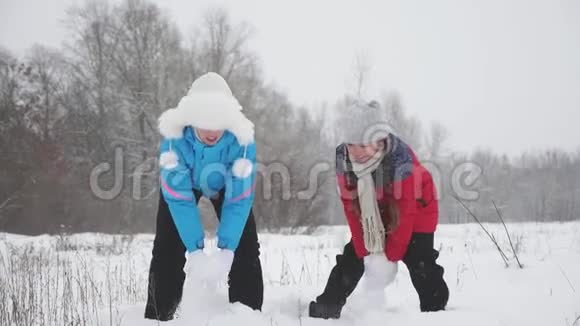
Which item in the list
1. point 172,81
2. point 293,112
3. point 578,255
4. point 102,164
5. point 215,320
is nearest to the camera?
point 215,320

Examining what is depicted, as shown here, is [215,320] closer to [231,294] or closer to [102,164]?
[231,294]

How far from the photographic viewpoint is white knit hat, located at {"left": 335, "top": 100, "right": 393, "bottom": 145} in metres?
2.85

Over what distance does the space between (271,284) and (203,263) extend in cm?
178

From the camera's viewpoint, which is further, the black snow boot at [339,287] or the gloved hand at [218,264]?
the black snow boot at [339,287]

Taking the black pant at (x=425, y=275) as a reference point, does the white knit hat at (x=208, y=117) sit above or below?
above

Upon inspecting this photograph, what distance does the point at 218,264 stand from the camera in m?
2.62

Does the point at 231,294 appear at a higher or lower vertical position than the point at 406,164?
lower

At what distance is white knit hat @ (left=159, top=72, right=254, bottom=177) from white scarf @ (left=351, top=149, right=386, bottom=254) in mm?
759

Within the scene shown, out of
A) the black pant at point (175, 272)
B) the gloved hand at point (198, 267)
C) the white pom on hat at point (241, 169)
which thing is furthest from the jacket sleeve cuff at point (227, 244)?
the white pom on hat at point (241, 169)

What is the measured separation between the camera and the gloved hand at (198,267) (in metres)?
2.62

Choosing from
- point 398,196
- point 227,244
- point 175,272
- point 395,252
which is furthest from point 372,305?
point 175,272

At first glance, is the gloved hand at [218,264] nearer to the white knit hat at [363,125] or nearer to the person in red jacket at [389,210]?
the person in red jacket at [389,210]

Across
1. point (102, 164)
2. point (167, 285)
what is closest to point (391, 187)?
point (167, 285)

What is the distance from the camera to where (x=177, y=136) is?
2.82m
